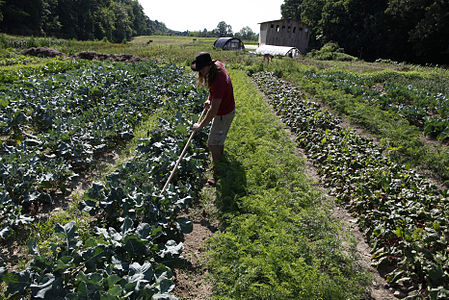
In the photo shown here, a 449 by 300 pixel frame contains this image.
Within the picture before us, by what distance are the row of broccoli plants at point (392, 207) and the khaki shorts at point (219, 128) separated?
7.62ft

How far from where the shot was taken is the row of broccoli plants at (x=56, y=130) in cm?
387

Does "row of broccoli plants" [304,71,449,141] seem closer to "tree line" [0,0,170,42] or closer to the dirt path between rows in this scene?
the dirt path between rows

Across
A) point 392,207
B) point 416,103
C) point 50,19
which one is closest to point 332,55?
point 416,103

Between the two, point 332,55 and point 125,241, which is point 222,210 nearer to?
point 125,241

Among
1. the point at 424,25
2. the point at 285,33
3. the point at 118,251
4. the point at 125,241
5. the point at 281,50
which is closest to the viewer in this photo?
the point at 125,241

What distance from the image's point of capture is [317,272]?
2838 mm

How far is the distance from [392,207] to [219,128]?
10.0ft

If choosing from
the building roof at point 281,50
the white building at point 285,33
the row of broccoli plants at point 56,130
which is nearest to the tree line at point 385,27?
the white building at point 285,33

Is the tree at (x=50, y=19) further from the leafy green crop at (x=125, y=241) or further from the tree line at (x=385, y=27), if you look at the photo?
the leafy green crop at (x=125, y=241)

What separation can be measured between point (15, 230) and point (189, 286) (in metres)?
2.50

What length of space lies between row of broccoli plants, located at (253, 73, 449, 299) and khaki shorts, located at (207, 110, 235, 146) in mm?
2323

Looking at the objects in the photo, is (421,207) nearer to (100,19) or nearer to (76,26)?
(76,26)

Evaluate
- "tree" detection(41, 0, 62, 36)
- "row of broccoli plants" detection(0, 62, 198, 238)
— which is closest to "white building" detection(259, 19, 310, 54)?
"row of broccoli plants" detection(0, 62, 198, 238)

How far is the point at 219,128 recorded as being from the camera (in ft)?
16.3
